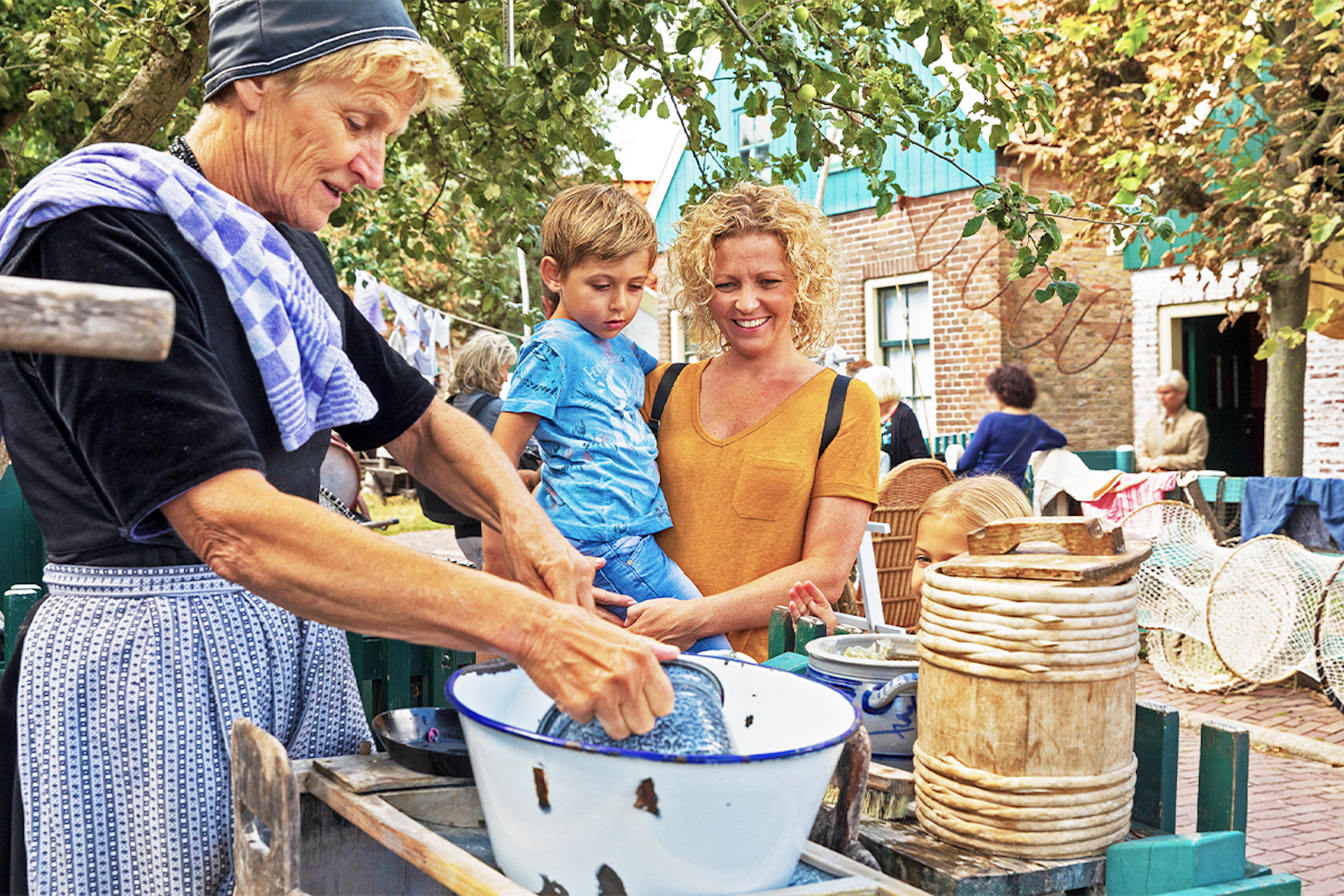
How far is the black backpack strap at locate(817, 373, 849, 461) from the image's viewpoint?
235cm

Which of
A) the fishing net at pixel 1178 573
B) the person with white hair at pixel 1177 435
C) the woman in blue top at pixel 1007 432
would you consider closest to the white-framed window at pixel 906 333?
the person with white hair at pixel 1177 435

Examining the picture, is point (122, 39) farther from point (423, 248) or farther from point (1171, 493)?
point (1171, 493)

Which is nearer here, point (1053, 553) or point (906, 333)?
point (1053, 553)

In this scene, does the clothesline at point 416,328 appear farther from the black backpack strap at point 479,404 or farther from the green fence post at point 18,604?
the green fence post at point 18,604

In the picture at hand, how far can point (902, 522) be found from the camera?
672cm

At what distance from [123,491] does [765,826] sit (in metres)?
0.71

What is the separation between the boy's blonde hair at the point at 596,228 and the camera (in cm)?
245

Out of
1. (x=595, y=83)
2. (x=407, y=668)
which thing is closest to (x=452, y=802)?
(x=407, y=668)

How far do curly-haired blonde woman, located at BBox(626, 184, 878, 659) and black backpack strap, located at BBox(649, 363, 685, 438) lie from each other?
0.6 inches

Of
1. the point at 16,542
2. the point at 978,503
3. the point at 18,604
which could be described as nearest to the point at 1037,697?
the point at 978,503

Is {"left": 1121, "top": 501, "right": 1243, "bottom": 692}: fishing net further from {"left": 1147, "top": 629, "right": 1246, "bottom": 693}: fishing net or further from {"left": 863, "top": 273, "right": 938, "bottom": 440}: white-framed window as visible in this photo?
{"left": 863, "top": 273, "right": 938, "bottom": 440}: white-framed window

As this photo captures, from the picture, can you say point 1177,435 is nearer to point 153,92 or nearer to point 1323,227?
point 1323,227

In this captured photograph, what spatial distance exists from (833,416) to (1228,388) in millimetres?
13602

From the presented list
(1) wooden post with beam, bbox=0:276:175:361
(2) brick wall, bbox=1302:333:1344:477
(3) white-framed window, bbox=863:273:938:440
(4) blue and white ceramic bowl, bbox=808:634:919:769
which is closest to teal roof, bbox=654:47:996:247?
(3) white-framed window, bbox=863:273:938:440
